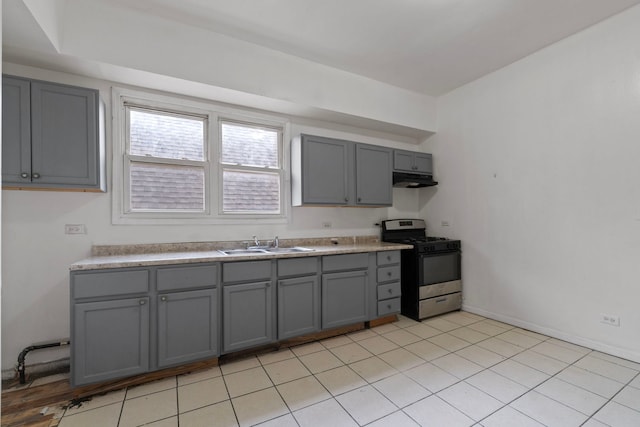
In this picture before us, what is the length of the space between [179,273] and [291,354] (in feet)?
4.12

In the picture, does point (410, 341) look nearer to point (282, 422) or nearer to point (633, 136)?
point (282, 422)

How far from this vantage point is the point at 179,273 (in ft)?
7.79

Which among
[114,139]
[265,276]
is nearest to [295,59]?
[114,139]

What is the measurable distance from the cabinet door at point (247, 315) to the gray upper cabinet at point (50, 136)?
1.42 metres

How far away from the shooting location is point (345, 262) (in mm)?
3162

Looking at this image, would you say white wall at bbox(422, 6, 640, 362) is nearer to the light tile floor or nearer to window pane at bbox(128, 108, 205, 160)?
the light tile floor

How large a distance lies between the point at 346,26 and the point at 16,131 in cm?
273

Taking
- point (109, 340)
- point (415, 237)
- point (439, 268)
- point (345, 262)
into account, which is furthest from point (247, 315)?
point (415, 237)

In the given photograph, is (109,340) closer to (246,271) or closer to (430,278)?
(246,271)

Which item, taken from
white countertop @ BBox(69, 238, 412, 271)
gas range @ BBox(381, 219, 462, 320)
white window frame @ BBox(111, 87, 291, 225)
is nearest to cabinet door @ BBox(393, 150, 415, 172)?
gas range @ BBox(381, 219, 462, 320)

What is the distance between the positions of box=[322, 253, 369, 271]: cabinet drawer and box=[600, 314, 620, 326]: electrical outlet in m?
2.16

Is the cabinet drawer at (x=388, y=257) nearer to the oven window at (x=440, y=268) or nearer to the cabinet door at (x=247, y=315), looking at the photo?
the oven window at (x=440, y=268)

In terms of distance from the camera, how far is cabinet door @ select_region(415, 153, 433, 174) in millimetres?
4156

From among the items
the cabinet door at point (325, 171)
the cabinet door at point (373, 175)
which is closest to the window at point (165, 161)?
the cabinet door at point (325, 171)
